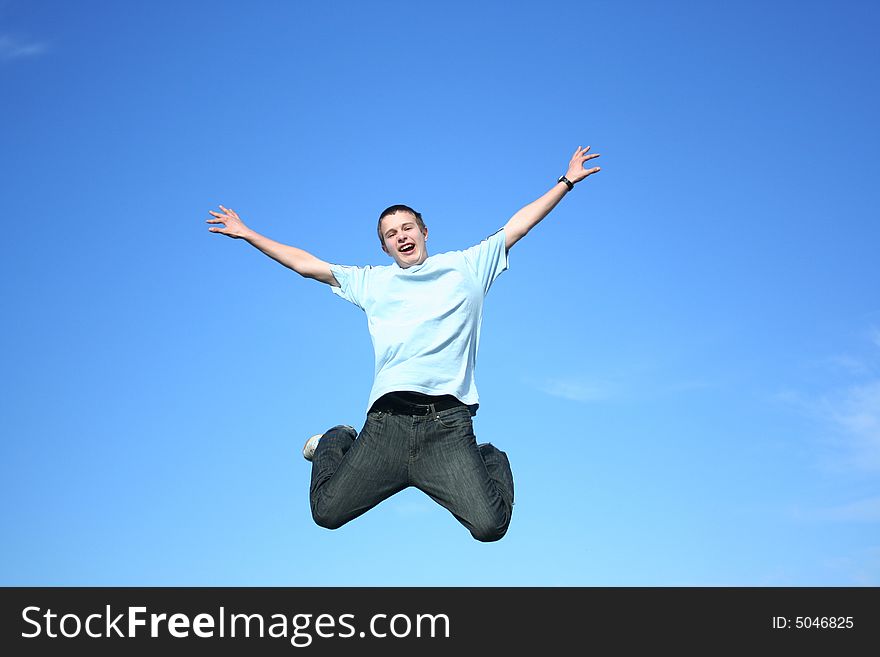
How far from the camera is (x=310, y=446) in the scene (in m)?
8.48

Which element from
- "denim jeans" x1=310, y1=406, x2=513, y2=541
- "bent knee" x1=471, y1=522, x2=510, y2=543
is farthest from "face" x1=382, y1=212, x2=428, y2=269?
"bent knee" x1=471, y1=522, x2=510, y2=543

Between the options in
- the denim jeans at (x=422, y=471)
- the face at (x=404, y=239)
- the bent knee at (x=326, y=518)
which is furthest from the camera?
the face at (x=404, y=239)

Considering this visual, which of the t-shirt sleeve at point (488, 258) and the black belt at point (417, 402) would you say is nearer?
the black belt at point (417, 402)

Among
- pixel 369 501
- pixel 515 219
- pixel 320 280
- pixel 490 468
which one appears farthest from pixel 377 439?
pixel 515 219

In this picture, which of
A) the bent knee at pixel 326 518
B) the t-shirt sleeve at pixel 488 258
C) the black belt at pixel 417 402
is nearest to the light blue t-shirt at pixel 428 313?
the t-shirt sleeve at pixel 488 258

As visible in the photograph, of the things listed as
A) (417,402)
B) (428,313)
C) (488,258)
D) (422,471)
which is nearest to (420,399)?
(417,402)

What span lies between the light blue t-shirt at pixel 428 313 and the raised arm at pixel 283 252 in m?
0.13

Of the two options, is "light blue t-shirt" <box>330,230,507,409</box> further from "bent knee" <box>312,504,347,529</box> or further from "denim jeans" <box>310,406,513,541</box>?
"bent knee" <box>312,504,347,529</box>

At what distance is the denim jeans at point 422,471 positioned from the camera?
7391 mm

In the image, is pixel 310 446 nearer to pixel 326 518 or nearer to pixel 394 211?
pixel 326 518

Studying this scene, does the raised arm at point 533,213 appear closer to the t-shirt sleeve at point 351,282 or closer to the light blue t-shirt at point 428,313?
the light blue t-shirt at point 428,313

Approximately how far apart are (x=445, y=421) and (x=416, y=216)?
1.95 m
